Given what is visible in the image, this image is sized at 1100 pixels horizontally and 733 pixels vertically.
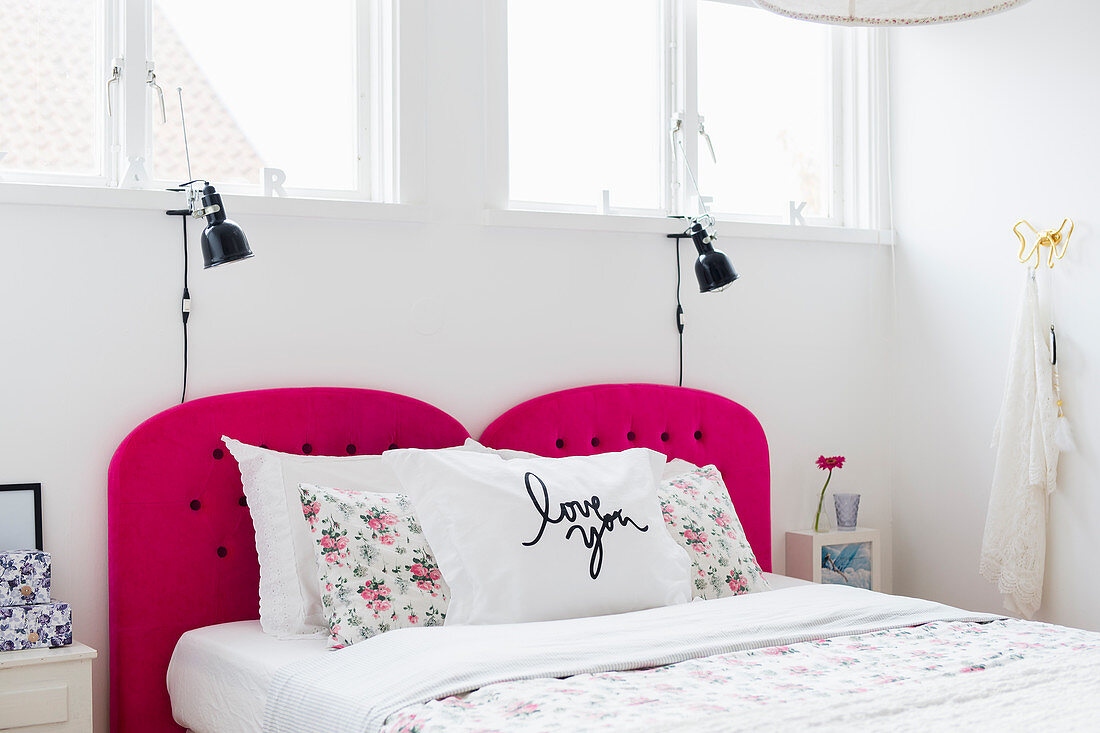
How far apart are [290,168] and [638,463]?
1.25 m

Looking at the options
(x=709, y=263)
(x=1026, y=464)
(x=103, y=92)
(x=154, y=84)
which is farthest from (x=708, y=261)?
(x=103, y=92)

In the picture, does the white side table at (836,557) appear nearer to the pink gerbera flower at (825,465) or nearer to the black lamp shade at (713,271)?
the pink gerbera flower at (825,465)

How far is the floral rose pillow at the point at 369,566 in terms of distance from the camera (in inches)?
89.0

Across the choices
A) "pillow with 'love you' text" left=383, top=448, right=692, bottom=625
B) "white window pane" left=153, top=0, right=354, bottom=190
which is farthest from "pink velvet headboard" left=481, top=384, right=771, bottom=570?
"white window pane" left=153, top=0, right=354, bottom=190

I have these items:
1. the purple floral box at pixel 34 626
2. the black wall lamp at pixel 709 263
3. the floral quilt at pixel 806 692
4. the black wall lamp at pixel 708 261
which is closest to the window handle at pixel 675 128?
the black wall lamp at pixel 708 261

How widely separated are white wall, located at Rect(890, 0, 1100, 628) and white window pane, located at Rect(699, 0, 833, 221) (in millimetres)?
270

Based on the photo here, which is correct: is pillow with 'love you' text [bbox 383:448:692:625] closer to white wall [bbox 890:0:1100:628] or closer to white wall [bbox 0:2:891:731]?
white wall [bbox 0:2:891:731]

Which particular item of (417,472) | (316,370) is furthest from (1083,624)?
(316,370)

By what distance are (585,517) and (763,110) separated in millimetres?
1902

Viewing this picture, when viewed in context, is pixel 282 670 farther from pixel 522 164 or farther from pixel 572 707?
pixel 522 164

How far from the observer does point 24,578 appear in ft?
7.57

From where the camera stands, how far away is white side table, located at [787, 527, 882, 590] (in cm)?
342

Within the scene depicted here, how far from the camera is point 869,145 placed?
12.5 ft

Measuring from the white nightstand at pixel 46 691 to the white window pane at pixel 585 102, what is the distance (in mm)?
1750
